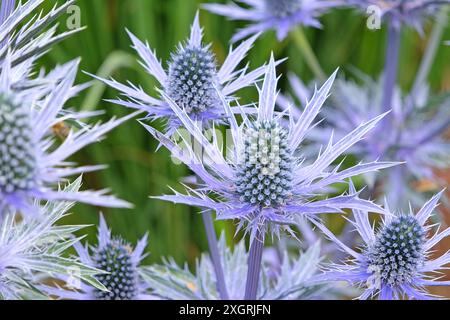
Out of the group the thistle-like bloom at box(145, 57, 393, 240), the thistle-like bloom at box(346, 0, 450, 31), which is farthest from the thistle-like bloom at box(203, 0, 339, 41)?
the thistle-like bloom at box(145, 57, 393, 240)

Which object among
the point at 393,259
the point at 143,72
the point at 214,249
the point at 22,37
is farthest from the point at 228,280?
the point at 143,72

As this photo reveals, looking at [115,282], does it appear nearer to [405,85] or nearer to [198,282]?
[198,282]

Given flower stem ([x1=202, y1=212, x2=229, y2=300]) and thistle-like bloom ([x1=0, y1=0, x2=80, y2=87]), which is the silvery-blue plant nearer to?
flower stem ([x1=202, y1=212, x2=229, y2=300])

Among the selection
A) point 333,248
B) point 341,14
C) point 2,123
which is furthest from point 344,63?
point 2,123

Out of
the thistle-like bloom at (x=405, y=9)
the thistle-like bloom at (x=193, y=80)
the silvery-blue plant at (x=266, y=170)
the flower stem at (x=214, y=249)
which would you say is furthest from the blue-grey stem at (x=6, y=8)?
the thistle-like bloom at (x=405, y=9)

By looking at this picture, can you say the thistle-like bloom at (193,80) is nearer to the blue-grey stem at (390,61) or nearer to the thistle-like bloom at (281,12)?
the thistle-like bloom at (281,12)

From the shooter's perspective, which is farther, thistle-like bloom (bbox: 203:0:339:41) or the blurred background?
the blurred background

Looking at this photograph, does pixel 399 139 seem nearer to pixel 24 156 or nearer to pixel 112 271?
pixel 112 271

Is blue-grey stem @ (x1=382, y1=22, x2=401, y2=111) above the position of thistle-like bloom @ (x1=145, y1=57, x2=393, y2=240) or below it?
above
